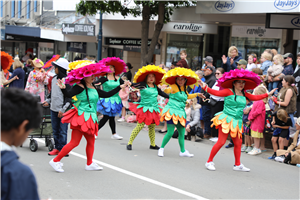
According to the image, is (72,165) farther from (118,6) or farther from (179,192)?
(118,6)

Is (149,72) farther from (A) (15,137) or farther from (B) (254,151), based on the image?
(A) (15,137)

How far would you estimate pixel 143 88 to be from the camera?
26.7ft

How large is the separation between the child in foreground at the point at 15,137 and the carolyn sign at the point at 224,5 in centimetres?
1300

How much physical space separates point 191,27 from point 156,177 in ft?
39.1

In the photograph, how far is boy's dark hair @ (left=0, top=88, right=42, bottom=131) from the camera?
2.05 m

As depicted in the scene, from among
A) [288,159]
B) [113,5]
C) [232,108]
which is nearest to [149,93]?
[232,108]

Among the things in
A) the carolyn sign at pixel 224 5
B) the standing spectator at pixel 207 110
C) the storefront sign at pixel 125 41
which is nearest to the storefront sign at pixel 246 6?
the carolyn sign at pixel 224 5

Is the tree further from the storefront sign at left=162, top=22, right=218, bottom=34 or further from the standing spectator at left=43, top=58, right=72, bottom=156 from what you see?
the standing spectator at left=43, top=58, right=72, bottom=156

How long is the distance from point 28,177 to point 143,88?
614 cm

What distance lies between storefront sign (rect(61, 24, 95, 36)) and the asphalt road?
13.7 metres

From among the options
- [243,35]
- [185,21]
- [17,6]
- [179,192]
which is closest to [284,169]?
[179,192]

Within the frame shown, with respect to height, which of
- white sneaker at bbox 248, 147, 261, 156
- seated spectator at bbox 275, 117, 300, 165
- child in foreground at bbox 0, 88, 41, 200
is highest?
child in foreground at bbox 0, 88, 41, 200

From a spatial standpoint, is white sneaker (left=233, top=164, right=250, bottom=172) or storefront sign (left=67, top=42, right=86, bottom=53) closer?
white sneaker (left=233, top=164, right=250, bottom=172)

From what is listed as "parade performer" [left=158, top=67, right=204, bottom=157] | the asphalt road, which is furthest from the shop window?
"parade performer" [left=158, top=67, right=204, bottom=157]
